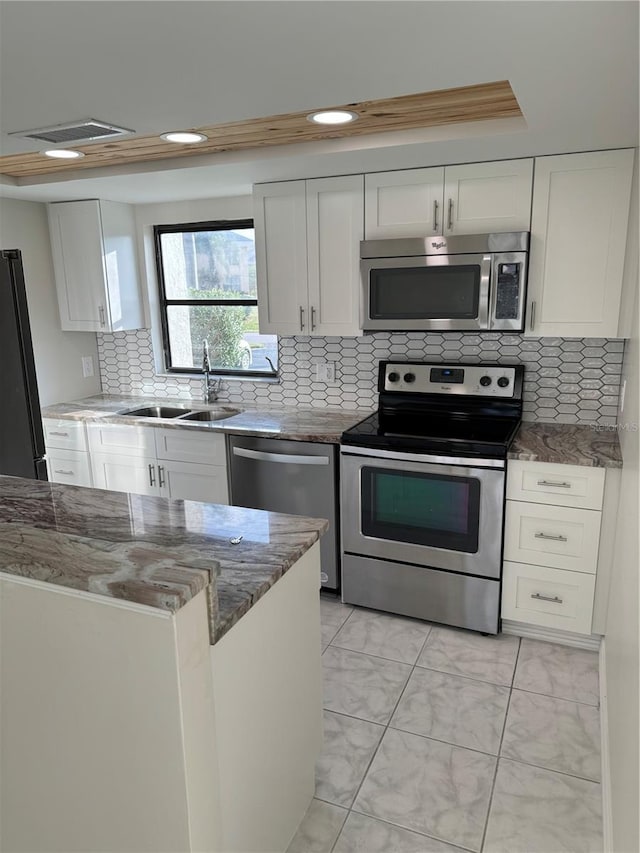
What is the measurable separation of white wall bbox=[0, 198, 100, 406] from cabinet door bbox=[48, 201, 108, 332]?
0.07 metres

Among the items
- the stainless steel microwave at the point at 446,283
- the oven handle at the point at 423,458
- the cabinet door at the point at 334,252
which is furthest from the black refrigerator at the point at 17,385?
the stainless steel microwave at the point at 446,283

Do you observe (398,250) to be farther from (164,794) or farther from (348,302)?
(164,794)

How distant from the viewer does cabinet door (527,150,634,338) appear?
8.40 feet

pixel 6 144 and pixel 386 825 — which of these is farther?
pixel 6 144

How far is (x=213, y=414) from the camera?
383 centimetres

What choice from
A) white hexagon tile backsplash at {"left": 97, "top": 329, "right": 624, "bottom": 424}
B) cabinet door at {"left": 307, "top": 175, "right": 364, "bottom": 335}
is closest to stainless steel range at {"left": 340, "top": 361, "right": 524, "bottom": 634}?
white hexagon tile backsplash at {"left": 97, "top": 329, "right": 624, "bottom": 424}

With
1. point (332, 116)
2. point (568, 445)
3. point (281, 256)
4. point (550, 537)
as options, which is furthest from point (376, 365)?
point (332, 116)

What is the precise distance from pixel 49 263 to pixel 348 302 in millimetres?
2172

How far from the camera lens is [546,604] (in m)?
2.75

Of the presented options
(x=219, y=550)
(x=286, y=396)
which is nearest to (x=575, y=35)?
(x=219, y=550)

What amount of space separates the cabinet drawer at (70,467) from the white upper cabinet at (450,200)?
2.28 m

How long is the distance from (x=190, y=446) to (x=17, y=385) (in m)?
0.95

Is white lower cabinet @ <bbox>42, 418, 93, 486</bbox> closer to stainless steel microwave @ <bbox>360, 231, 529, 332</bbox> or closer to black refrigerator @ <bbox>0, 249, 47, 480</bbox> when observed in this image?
black refrigerator @ <bbox>0, 249, 47, 480</bbox>

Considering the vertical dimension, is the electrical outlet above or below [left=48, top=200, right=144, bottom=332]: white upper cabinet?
below
